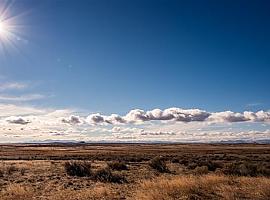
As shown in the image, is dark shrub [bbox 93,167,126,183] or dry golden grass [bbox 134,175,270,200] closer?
dry golden grass [bbox 134,175,270,200]

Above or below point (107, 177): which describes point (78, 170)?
above

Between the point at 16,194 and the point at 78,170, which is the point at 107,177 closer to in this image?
the point at 78,170

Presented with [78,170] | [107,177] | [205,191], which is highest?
[78,170]

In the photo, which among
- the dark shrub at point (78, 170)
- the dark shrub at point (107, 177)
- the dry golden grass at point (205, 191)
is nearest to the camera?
the dry golden grass at point (205, 191)

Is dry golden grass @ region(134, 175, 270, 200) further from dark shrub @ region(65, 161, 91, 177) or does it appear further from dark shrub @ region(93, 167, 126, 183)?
dark shrub @ region(65, 161, 91, 177)

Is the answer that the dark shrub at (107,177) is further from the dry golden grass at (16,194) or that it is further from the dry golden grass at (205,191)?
the dry golden grass at (16,194)

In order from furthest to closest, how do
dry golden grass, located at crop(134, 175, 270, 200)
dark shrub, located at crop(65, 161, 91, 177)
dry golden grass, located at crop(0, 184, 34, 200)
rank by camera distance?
dark shrub, located at crop(65, 161, 91, 177)
dry golden grass, located at crop(0, 184, 34, 200)
dry golden grass, located at crop(134, 175, 270, 200)

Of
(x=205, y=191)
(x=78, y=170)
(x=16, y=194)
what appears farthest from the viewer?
(x=78, y=170)

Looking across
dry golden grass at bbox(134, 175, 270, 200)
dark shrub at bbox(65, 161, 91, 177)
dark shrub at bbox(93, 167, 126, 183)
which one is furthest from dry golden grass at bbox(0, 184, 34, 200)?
dark shrub at bbox(65, 161, 91, 177)

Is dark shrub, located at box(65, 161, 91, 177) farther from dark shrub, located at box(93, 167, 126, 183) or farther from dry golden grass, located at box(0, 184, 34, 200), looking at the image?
dry golden grass, located at box(0, 184, 34, 200)

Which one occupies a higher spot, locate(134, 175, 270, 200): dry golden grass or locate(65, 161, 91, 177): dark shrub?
locate(65, 161, 91, 177): dark shrub

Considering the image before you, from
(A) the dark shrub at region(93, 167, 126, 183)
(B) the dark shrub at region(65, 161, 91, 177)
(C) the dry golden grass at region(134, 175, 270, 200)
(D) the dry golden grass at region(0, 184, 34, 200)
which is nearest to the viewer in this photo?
(C) the dry golden grass at region(134, 175, 270, 200)

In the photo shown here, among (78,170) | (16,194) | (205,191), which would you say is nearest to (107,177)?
(78,170)

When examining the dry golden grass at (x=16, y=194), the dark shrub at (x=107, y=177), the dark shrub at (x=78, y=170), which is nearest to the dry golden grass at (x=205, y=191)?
the dry golden grass at (x=16, y=194)
